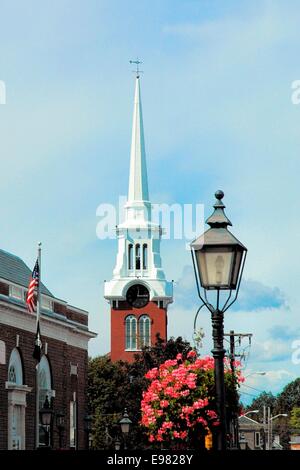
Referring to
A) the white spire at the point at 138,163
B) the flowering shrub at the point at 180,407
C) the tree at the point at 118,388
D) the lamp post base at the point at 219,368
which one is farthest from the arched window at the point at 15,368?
the white spire at the point at 138,163

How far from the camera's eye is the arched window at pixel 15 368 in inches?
2339

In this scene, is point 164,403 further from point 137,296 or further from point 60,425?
point 137,296

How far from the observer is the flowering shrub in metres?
39.9

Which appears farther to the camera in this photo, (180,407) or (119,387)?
(119,387)

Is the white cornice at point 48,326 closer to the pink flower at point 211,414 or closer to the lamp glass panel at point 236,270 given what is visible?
the pink flower at point 211,414

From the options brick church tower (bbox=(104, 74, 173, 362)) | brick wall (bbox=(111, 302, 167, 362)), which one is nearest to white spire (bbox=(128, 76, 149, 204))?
brick church tower (bbox=(104, 74, 173, 362))

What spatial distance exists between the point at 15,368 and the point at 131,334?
251 feet

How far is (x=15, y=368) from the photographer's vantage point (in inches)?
2372

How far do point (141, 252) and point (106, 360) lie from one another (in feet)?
71.9

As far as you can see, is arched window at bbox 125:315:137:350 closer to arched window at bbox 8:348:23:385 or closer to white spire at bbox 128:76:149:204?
white spire at bbox 128:76:149:204

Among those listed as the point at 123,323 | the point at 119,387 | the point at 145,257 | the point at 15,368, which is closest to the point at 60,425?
the point at 15,368

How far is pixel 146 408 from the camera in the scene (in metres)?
41.0
